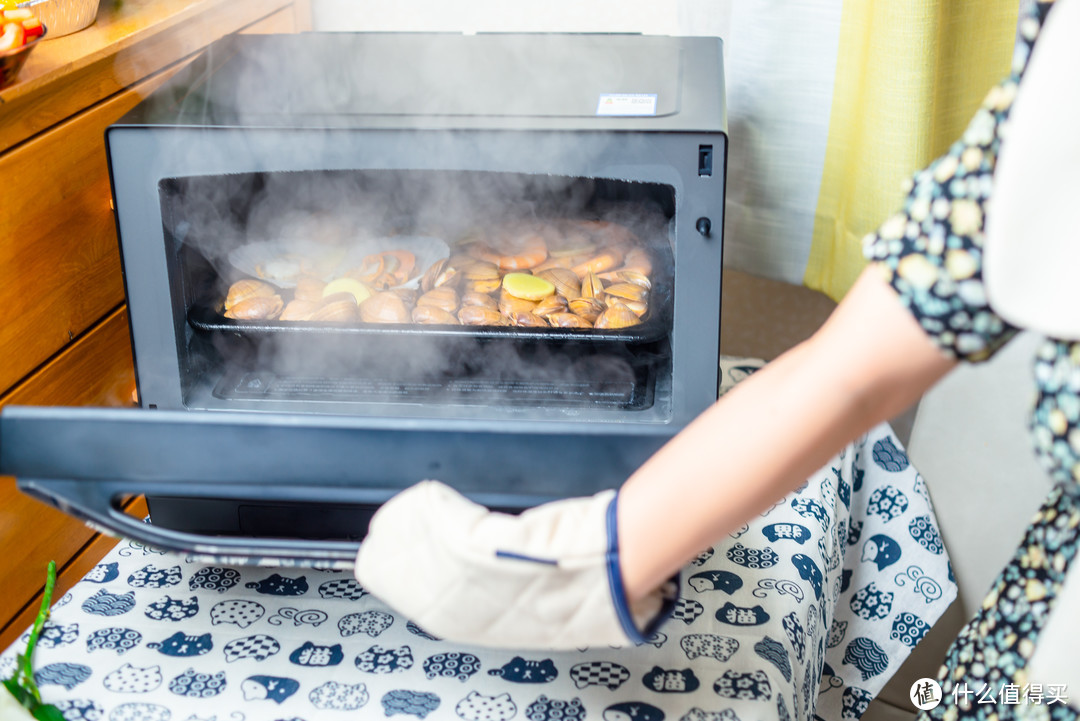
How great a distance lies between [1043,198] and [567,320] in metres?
0.44

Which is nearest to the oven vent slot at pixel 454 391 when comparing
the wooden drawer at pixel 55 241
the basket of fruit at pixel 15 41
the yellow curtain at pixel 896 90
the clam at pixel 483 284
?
the clam at pixel 483 284

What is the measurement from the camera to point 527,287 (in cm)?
80

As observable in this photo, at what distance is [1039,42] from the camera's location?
401 millimetres

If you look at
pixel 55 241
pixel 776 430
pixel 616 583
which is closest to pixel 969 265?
pixel 776 430

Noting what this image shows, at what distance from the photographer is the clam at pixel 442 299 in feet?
2.59

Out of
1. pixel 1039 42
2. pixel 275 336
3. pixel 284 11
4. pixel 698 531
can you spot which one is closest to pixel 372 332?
pixel 275 336

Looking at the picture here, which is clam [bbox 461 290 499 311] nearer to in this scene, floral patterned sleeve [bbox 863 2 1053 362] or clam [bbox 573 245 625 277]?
clam [bbox 573 245 625 277]

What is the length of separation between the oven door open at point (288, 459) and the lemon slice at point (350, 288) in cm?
27

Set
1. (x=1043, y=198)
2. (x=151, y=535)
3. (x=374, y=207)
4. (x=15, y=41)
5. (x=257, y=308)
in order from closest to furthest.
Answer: (x=1043, y=198) → (x=151, y=535) → (x=15, y=41) → (x=257, y=308) → (x=374, y=207)

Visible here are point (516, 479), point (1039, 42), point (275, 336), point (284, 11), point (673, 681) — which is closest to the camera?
point (1039, 42)

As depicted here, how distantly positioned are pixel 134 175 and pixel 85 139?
228 mm

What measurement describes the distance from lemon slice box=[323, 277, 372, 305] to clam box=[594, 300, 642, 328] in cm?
23

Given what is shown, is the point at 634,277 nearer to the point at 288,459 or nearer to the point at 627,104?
the point at 627,104

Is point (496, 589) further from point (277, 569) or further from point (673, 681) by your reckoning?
point (277, 569)
